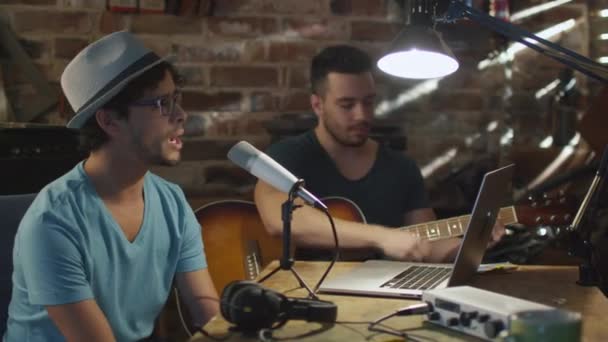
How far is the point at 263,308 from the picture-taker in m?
1.12

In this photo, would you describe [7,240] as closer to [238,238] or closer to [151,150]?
[151,150]

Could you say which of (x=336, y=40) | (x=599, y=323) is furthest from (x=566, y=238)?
(x=336, y=40)

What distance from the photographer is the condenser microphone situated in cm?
133

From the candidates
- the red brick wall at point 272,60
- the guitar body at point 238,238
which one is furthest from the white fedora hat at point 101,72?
the red brick wall at point 272,60

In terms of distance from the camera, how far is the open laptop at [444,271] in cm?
136

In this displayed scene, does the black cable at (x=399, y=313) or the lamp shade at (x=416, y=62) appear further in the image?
the lamp shade at (x=416, y=62)

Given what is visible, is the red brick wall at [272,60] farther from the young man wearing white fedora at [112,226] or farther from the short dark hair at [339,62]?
the young man wearing white fedora at [112,226]

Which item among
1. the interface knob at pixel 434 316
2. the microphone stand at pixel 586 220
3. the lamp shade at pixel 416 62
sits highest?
the lamp shade at pixel 416 62

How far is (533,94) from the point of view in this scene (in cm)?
303

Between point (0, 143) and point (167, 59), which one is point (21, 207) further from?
point (0, 143)

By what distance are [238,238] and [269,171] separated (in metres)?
1.12

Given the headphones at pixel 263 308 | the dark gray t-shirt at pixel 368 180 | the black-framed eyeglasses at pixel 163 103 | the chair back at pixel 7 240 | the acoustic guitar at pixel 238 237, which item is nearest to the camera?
the headphones at pixel 263 308

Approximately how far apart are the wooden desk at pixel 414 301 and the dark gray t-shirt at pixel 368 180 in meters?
0.75

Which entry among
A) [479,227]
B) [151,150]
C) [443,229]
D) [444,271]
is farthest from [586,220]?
[151,150]
